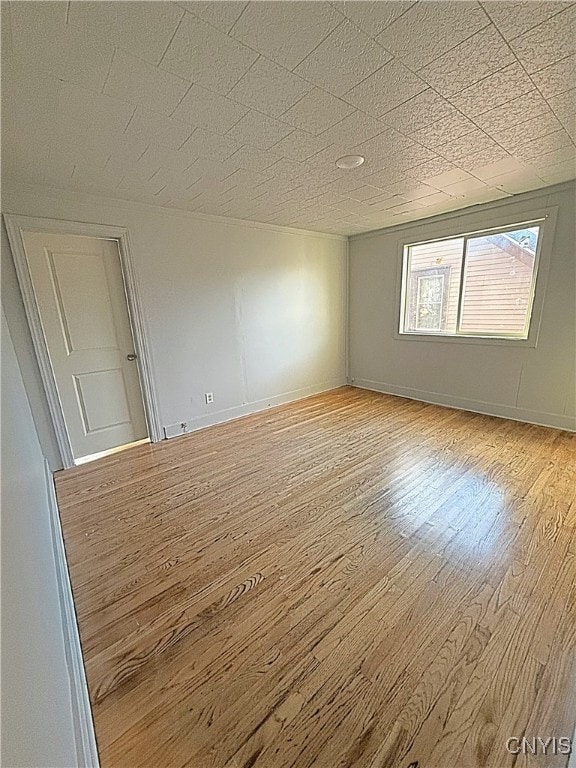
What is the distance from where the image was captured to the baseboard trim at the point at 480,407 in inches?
134

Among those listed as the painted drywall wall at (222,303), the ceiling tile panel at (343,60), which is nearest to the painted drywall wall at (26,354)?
the painted drywall wall at (222,303)

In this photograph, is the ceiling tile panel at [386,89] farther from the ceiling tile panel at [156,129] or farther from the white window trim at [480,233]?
the white window trim at [480,233]

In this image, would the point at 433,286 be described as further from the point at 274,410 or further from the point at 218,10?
the point at 218,10

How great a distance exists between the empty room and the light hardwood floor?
12 millimetres

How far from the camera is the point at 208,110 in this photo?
1.69m

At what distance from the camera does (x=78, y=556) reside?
1.91 metres

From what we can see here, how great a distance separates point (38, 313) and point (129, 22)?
2242 mm

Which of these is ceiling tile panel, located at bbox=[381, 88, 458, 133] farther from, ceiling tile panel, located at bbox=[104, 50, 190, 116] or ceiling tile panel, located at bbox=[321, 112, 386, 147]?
ceiling tile panel, located at bbox=[104, 50, 190, 116]

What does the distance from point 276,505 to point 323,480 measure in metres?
0.48

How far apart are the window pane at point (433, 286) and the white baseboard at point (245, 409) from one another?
1538 millimetres

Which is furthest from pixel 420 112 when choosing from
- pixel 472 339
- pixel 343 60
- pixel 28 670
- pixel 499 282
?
pixel 472 339

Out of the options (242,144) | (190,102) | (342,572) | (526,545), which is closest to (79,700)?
(342,572)

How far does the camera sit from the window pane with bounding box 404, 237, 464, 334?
4027mm

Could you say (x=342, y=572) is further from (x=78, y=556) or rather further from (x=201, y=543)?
(x=78, y=556)
